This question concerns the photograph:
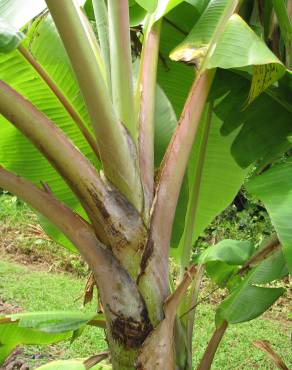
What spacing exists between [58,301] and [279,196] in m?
2.51

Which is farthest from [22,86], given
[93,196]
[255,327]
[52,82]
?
[255,327]

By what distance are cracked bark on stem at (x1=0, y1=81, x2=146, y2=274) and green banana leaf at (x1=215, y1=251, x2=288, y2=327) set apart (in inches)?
9.6

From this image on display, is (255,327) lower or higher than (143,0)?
lower

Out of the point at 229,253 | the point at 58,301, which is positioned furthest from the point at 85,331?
the point at 229,253

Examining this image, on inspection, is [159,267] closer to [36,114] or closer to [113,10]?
[36,114]

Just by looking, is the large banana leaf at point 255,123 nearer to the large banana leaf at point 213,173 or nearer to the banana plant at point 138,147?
the banana plant at point 138,147

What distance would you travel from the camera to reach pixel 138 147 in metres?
0.93

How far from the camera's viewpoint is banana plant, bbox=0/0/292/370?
831 mm

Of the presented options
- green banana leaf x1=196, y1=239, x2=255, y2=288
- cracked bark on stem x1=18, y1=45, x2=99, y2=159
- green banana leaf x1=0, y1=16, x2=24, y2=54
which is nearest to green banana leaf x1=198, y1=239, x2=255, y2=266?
green banana leaf x1=196, y1=239, x2=255, y2=288

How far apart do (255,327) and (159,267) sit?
2180 mm

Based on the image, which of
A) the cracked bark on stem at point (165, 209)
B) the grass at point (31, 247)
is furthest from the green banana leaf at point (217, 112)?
the grass at point (31, 247)

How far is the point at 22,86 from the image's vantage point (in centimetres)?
116

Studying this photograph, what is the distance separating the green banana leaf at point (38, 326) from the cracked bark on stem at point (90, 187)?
0.18 m

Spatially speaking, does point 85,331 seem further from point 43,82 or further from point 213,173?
point 43,82
